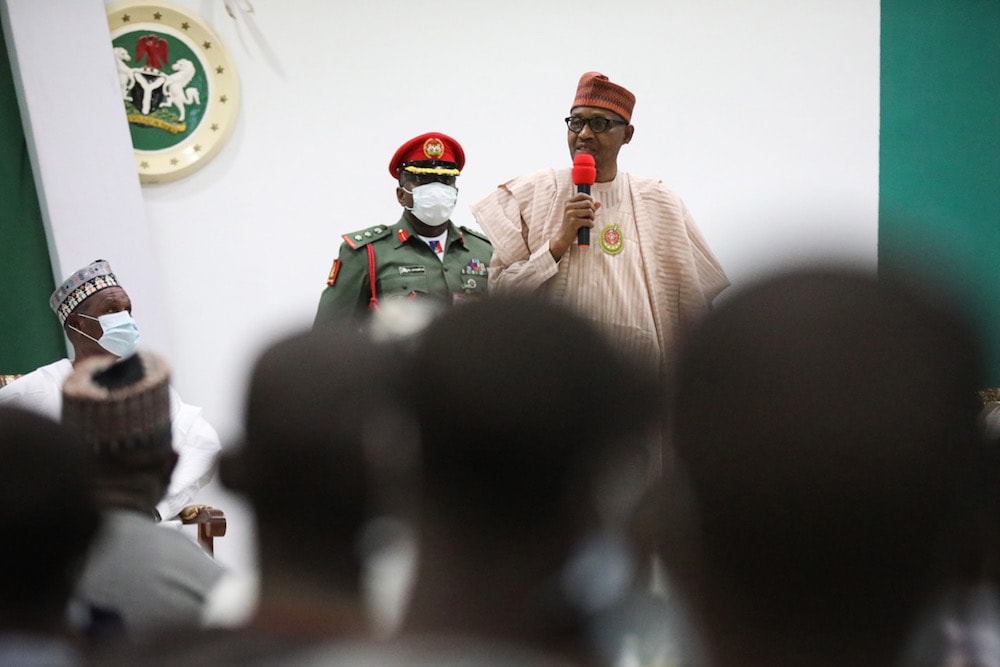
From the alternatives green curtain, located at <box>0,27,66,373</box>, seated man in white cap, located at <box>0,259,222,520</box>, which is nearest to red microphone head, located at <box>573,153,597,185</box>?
seated man in white cap, located at <box>0,259,222,520</box>

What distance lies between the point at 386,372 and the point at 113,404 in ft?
1.15

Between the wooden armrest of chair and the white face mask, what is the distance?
108cm

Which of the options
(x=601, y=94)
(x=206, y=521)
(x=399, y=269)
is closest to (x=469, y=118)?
(x=399, y=269)

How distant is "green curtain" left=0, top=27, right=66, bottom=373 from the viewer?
3686 mm

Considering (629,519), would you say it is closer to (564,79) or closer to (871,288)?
(871,288)

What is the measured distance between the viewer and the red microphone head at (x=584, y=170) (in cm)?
243

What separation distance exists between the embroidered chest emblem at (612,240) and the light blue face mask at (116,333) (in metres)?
1.34

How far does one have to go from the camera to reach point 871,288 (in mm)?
654

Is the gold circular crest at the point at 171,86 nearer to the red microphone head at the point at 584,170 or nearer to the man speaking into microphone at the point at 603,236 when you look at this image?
the man speaking into microphone at the point at 603,236

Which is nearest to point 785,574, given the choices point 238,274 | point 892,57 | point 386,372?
point 386,372

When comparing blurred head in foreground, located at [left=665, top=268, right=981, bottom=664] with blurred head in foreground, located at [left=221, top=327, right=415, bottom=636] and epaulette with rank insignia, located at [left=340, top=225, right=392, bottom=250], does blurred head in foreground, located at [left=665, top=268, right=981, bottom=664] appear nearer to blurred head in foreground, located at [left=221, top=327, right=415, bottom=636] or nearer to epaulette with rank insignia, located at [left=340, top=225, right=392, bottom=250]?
blurred head in foreground, located at [left=221, top=327, right=415, bottom=636]

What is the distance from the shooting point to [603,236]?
98.4 inches

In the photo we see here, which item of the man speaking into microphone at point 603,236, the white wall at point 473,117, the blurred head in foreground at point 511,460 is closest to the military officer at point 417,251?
the man speaking into microphone at point 603,236

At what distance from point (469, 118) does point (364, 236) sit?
1.29m
